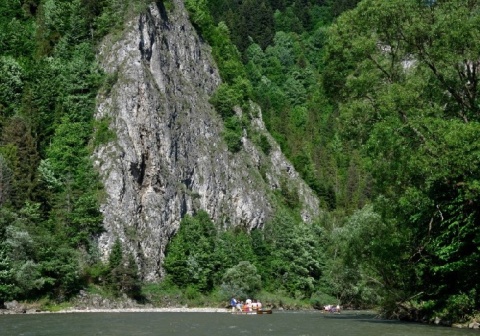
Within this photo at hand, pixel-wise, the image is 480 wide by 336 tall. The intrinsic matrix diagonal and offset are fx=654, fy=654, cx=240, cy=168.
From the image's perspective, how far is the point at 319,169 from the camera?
142875 millimetres

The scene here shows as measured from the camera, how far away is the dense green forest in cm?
3606

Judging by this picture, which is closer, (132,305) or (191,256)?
(132,305)

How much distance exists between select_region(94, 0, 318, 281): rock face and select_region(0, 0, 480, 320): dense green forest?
218 cm

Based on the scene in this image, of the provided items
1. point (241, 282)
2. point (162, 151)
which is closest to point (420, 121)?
point (241, 282)

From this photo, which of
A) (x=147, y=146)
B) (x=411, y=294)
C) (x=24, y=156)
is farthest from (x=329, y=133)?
(x=411, y=294)

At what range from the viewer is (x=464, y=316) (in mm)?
37000

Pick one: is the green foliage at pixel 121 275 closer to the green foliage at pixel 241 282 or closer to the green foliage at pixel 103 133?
the green foliage at pixel 241 282

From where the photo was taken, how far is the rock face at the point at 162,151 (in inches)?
3100

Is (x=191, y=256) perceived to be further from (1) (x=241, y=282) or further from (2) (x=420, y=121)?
(2) (x=420, y=121)

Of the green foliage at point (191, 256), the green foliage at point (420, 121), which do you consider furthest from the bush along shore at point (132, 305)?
the green foliage at point (420, 121)

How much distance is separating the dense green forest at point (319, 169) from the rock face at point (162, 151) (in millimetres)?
2175

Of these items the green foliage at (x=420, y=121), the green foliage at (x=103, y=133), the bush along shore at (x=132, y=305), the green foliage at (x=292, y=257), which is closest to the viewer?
the green foliage at (x=420, y=121)

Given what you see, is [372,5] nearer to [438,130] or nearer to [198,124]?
[438,130]

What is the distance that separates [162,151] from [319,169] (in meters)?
62.7
